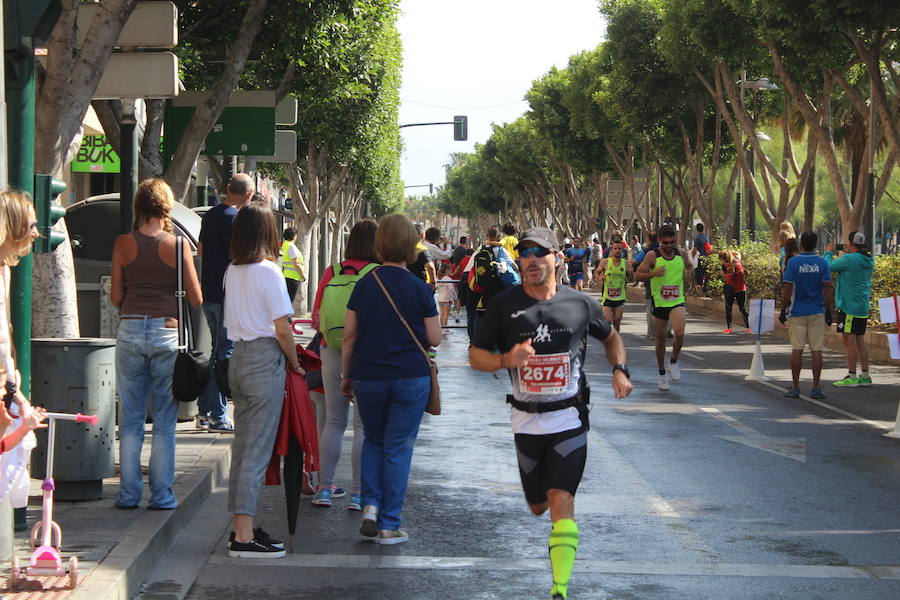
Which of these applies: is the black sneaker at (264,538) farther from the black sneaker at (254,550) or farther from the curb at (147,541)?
the curb at (147,541)

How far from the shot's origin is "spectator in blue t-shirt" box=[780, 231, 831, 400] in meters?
14.3

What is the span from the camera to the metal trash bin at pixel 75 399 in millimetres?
7461

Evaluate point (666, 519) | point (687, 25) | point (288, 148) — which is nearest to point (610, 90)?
point (687, 25)

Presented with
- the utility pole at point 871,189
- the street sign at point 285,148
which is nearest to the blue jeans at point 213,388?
the street sign at point 285,148

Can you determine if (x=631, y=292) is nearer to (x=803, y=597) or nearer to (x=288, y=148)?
(x=288, y=148)

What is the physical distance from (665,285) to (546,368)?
32.1ft

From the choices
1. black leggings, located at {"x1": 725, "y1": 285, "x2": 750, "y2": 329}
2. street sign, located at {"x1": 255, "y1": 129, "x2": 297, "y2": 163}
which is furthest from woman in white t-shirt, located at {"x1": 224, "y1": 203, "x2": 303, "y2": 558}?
black leggings, located at {"x1": 725, "y1": 285, "x2": 750, "y2": 329}

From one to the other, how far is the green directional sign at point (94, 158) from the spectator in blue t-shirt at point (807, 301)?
15607mm

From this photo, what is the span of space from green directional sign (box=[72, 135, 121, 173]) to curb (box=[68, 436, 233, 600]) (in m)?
18.1

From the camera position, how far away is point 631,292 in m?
45.5

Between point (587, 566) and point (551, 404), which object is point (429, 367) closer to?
point (587, 566)

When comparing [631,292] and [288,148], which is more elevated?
[288,148]

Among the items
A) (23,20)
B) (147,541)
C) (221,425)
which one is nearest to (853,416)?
(221,425)

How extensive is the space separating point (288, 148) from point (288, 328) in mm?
14079
